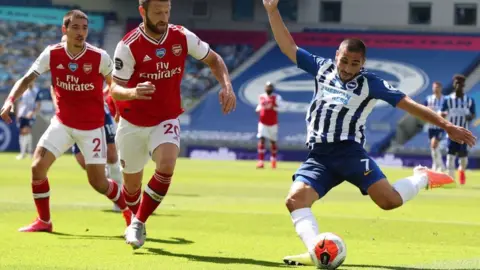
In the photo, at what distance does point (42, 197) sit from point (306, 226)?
3.97m

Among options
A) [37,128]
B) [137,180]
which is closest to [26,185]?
[137,180]

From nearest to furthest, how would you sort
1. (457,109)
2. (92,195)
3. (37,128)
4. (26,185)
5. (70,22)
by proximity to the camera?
(70,22)
(92,195)
(26,185)
(457,109)
(37,128)

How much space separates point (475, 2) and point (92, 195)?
109 ft

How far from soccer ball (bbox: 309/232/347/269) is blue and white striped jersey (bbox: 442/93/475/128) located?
642 inches

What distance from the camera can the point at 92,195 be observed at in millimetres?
17156

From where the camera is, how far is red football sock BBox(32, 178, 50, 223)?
11281 mm

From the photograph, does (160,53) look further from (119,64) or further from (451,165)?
(451,165)

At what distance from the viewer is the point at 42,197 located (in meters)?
11.4

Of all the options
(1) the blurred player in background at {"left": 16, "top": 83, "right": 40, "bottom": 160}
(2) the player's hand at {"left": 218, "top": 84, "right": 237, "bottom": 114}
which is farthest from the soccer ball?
(1) the blurred player in background at {"left": 16, "top": 83, "right": 40, "bottom": 160}

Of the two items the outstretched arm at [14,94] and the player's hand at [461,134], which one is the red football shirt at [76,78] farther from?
the player's hand at [461,134]

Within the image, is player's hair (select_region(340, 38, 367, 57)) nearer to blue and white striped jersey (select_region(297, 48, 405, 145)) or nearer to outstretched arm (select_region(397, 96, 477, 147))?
blue and white striped jersey (select_region(297, 48, 405, 145))

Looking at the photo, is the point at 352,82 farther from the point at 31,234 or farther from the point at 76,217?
the point at 76,217

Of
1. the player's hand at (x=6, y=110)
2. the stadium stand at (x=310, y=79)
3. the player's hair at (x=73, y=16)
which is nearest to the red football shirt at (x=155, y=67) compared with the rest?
the player's hand at (x=6, y=110)

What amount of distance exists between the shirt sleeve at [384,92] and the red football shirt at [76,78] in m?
3.69
